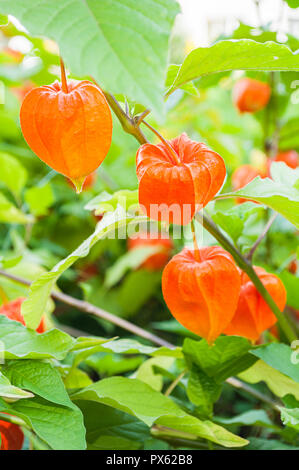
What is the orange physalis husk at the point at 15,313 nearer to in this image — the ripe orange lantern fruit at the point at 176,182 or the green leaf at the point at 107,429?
the green leaf at the point at 107,429

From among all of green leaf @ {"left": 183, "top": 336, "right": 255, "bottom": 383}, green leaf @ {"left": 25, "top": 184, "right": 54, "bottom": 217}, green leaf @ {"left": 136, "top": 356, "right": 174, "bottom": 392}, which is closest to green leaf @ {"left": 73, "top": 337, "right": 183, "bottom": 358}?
green leaf @ {"left": 183, "top": 336, "right": 255, "bottom": 383}

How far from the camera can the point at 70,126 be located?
1.37 feet

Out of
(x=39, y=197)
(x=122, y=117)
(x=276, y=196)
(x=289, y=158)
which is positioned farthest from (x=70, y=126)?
(x=289, y=158)

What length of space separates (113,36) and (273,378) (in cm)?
39

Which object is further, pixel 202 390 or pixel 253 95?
pixel 253 95

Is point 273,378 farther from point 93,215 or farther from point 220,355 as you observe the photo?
point 93,215

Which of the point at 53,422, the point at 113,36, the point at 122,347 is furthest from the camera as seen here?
the point at 122,347

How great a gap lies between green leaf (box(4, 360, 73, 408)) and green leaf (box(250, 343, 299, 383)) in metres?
0.19

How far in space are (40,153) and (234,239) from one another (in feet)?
0.81

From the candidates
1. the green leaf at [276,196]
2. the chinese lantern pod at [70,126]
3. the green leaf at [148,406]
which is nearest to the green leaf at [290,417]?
the green leaf at [148,406]

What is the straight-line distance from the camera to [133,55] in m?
0.33

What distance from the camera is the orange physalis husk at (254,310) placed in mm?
562

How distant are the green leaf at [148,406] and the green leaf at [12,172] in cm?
66

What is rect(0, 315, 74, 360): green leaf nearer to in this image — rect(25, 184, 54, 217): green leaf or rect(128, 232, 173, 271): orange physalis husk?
rect(25, 184, 54, 217): green leaf
